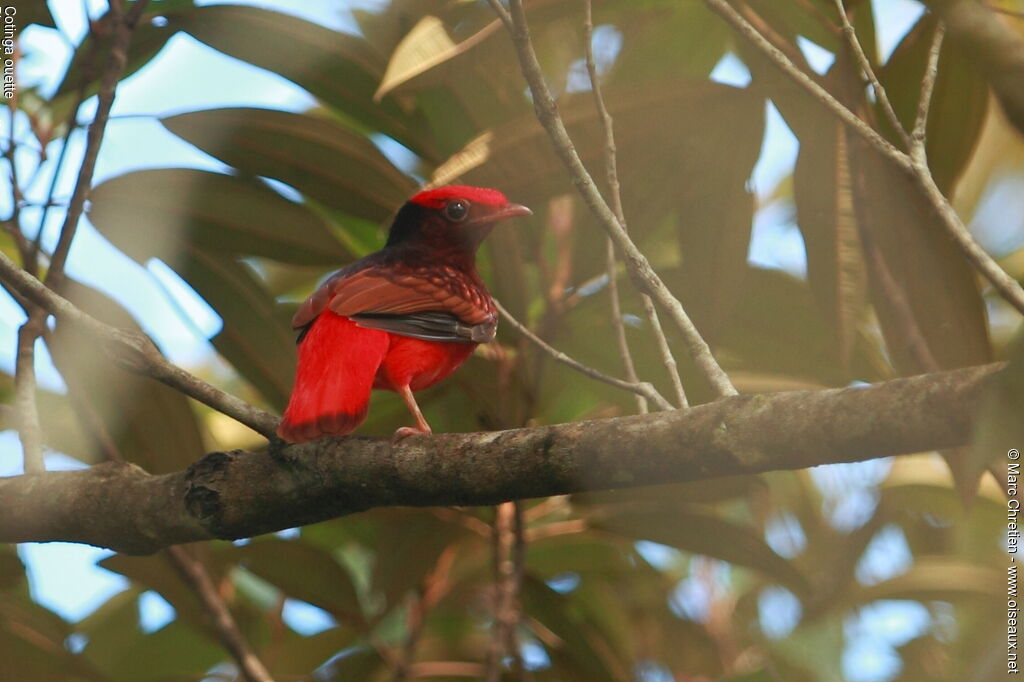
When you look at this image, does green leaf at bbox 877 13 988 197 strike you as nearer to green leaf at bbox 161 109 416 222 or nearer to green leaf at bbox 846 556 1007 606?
green leaf at bbox 846 556 1007 606

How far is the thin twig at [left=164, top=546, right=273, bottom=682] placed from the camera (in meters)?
3.16

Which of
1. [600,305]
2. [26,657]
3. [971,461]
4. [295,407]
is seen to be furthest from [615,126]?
[26,657]

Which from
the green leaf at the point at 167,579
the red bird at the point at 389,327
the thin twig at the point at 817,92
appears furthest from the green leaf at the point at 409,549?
the thin twig at the point at 817,92

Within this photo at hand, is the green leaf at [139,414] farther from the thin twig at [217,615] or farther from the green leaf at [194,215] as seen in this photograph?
the thin twig at [217,615]

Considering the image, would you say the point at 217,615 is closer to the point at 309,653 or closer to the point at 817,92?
the point at 309,653

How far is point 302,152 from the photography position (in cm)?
365

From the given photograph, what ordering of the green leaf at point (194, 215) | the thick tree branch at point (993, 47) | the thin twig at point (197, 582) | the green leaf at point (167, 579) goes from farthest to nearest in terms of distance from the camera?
the green leaf at point (167, 579) → the green leaf at point (194, 215) → the thin twig at point (197, 582) → the thick tree branch at point (993, 47)

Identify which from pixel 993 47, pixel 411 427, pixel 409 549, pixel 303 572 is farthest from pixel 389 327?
pixel 993 47

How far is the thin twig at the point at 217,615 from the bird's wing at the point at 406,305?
801 mm

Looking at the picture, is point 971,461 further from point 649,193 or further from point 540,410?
point 540,410

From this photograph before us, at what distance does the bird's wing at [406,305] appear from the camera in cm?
299

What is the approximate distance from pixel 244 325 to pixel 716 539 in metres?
1.72

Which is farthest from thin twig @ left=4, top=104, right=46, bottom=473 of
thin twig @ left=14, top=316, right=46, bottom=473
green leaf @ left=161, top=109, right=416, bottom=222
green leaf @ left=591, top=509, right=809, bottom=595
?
green leaf @ left=591, top=509, right=809, bottom=595

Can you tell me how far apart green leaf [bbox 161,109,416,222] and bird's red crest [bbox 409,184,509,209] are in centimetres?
10
